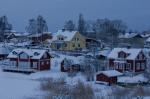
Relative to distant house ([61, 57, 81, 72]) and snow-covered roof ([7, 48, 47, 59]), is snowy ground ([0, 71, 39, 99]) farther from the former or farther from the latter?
distant house ([61, 57, 81, 72])

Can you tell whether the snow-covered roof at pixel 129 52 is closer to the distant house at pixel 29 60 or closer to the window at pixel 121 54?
the window at pixel 121 54

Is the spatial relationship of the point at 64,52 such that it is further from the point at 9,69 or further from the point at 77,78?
the point at 77,78

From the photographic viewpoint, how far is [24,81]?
123ft

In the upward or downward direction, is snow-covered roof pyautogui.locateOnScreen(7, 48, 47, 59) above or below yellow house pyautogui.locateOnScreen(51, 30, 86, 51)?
below

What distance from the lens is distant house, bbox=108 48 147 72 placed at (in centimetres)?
4212

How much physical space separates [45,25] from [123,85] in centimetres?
5243

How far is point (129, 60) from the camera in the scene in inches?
1663

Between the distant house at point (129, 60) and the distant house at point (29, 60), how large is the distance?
7.21 meters

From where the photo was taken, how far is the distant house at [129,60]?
138 feet

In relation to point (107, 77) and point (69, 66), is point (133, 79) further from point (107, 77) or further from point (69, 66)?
point (69, 66)

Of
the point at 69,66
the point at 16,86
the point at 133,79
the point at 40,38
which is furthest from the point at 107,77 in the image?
the point at 40,38

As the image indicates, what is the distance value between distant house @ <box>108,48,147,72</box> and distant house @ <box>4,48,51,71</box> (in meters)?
7.21

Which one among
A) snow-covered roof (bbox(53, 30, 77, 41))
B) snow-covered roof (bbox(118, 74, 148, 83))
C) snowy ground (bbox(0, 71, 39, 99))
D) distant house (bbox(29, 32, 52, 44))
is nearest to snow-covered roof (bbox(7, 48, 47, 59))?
snowy ground (bbox(0, 71, 39, 99))

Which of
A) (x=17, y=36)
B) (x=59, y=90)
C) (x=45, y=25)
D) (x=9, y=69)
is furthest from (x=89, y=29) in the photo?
(x=59, y=90)
